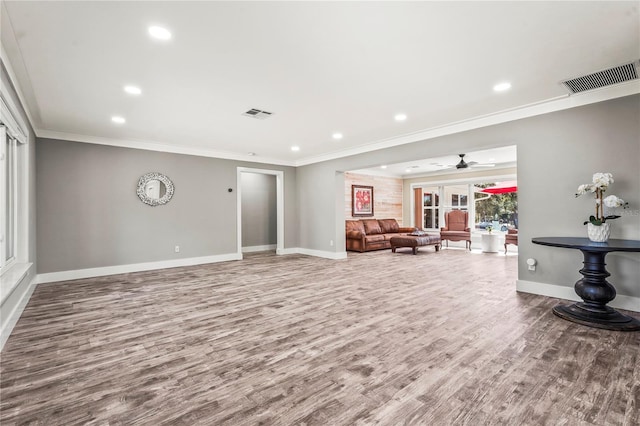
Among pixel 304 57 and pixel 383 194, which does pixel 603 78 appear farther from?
pixel 383 194

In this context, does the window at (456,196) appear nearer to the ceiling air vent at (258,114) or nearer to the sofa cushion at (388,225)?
the sofa cushion at (388,225)

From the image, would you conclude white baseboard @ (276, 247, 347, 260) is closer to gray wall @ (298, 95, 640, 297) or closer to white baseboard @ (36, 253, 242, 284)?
white baseboard @ (36, 253, 242, 284)

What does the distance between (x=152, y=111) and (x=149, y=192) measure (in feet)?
7.70

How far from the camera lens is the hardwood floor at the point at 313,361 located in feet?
5.69

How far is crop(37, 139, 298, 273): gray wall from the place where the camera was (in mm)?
5172

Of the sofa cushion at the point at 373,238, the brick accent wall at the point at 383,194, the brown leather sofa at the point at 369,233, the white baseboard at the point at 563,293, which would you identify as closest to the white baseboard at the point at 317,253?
the brown leather sofa at the point at 369,233

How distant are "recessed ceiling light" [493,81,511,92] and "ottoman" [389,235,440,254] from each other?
502 cm

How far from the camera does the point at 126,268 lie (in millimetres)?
5824

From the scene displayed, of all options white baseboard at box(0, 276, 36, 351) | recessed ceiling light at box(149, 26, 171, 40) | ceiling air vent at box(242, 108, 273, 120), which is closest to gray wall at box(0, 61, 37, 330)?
white baseboard at box(0, 276, 36, 351)

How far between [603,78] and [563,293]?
8.24 feet

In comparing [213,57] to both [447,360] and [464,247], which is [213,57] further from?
[464,247]

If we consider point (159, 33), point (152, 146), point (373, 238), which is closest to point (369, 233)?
point (373, 238)

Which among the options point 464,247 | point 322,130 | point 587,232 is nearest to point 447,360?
point 587,232

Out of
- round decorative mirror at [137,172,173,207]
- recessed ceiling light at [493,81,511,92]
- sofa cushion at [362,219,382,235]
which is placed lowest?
sofa cushion at [362,219,382,235]
